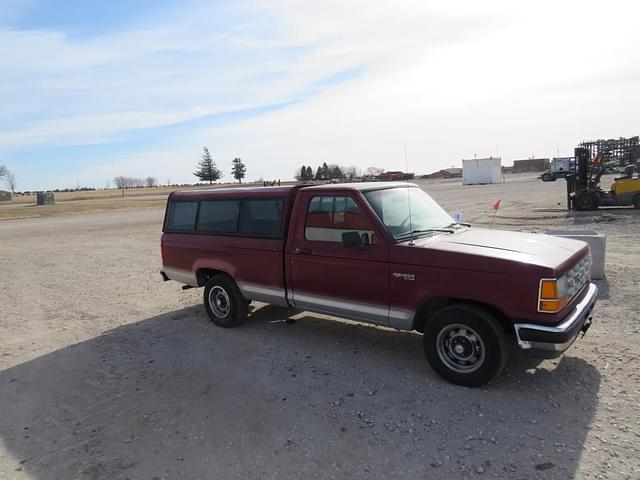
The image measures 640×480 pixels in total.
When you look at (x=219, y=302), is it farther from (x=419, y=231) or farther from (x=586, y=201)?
(x=586, y=201)

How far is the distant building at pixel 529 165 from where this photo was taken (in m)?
119

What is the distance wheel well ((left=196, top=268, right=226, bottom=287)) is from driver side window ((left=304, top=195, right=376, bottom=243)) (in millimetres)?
1900

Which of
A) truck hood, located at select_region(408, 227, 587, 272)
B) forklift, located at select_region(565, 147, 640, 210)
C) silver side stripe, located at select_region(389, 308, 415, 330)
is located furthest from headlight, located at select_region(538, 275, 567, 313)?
forklift, located at select_region(565, 147, 640, 210)

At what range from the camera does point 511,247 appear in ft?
14.4

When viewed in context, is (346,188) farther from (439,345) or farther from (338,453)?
(338,453)

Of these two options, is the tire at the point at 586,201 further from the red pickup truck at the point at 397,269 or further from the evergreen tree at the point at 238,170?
the evergreen tree at the point at 238,170

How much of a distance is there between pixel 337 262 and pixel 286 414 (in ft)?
5.45

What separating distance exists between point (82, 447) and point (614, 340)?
5382mm

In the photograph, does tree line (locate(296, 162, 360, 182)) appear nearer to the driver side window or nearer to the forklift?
the forklift

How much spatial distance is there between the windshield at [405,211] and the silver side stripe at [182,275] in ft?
9.80

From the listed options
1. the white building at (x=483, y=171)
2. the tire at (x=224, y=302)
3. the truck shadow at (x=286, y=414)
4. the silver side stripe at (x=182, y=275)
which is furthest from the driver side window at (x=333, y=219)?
the white building at (x=483, y=171)

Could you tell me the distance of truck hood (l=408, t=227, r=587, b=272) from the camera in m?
4.00

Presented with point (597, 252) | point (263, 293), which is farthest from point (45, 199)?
point (597, 252)

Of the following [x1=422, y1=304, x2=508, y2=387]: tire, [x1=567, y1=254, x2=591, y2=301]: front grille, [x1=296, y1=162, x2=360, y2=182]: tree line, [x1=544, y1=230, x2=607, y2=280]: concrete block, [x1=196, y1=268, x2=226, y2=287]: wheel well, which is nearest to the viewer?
[x1=422, y1=304, x2=508, y2=387]: tire
